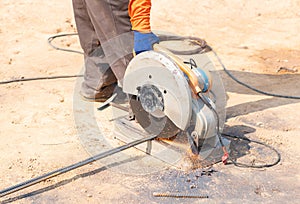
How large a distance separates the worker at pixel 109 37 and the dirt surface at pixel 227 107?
0.28 m

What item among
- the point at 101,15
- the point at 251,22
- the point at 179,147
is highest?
the point at 101,15

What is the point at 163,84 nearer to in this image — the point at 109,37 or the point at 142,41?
Result: the point at 142,41

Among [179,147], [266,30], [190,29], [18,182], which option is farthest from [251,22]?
[18,182]

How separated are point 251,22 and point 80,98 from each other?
3099 millimetres

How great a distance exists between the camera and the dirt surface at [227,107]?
9.53ft

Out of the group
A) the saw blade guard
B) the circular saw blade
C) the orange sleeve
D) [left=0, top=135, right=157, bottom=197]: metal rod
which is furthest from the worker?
[left=0, top=135, right=157, bottom=197]: metal rod

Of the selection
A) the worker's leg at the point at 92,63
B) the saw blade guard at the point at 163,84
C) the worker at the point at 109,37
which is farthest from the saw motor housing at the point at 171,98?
the worker's leg at the point at 92,63

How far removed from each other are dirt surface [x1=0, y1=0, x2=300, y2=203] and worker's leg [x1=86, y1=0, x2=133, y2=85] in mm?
609

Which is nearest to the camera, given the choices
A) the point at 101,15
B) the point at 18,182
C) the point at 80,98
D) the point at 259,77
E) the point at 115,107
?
the point at 18,182

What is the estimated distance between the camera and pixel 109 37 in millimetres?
3480

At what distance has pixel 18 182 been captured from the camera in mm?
2939

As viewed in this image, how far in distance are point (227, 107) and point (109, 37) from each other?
1128 mm

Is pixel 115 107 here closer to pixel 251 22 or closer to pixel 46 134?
pixel 46 134

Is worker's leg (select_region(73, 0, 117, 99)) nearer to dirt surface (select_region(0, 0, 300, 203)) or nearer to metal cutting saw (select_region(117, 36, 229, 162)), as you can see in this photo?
dirt surface (select_region(0, 0, 300, 203))
